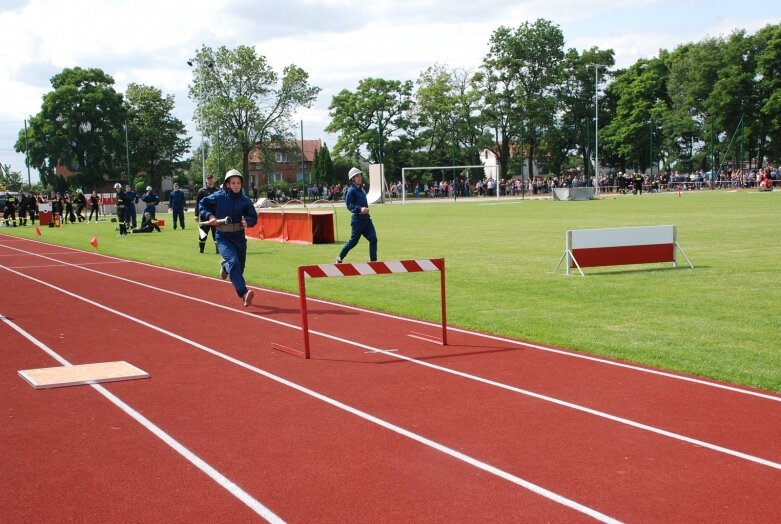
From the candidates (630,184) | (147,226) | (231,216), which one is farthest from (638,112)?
(231,216)

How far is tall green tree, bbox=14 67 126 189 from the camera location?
292 feet

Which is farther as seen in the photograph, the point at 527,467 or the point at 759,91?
the point at 759,91

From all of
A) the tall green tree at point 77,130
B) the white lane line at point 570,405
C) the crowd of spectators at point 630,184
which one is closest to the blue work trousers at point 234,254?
the white lane line at point 570,405

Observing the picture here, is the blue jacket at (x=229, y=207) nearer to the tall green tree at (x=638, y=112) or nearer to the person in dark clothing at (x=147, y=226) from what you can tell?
the person in dark clothing at (x=147, y=226)

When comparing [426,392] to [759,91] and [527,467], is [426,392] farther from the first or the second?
[759,91]

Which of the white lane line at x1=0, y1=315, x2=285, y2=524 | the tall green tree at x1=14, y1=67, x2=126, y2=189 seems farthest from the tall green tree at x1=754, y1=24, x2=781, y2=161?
the white lane line at x1=0, y1=315, x2=285, y2=524

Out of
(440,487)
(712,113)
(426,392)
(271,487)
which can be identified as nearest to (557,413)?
(426,392)

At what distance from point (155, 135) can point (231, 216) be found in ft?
312

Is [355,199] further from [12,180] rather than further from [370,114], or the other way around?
[12,180]

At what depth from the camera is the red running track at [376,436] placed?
507 centimetres

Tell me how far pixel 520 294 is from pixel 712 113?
74.7 meters

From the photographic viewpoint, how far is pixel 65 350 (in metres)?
10.0

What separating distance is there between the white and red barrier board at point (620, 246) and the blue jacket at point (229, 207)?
5.71 m

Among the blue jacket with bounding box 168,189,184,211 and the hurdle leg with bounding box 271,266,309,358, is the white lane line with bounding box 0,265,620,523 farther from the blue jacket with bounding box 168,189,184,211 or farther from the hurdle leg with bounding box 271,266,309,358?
the blue jacket with bounding box 168,189,184,211
